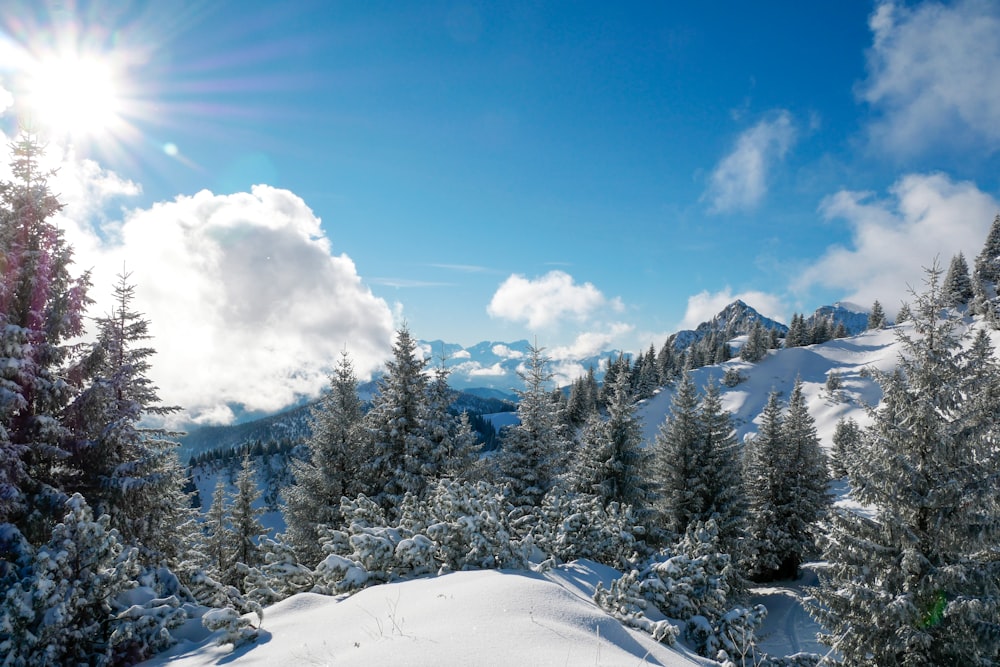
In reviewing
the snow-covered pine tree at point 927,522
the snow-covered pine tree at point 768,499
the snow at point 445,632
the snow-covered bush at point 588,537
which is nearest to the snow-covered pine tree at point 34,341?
the snow at point 445,632

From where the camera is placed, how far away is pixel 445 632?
5.29 meters

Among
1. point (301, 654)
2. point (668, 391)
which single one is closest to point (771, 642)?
point (301, 654)

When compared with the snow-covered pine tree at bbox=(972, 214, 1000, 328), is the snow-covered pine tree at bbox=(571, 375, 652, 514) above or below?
below

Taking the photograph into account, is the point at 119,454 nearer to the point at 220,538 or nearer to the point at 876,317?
the point at 220,538

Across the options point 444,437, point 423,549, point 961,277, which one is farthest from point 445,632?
point 961,277

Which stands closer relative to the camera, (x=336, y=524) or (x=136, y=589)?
(x=136, y=589)

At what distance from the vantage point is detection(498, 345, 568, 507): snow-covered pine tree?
20.1m

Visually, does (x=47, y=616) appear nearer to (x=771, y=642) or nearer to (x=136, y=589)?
(x=136, y=589)

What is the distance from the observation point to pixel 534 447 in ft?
67.1

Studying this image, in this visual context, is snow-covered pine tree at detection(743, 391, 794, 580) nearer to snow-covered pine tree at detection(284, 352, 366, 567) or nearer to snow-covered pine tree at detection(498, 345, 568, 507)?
snow-covered pine tree at detection(498, 345, 568, 507)

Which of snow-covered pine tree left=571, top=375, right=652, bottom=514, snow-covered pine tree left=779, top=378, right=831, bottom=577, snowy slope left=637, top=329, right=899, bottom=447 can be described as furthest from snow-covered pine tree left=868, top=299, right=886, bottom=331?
snow-covered pine tree left=571, top=375, right=652, bottom=514

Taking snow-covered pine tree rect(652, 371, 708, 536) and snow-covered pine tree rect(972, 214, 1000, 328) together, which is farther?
snow-covered pine tree rect(972, 214, 1000, 328)

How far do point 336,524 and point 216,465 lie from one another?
5412 inches

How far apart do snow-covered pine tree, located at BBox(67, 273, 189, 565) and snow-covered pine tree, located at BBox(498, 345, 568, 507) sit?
12.5 meters
